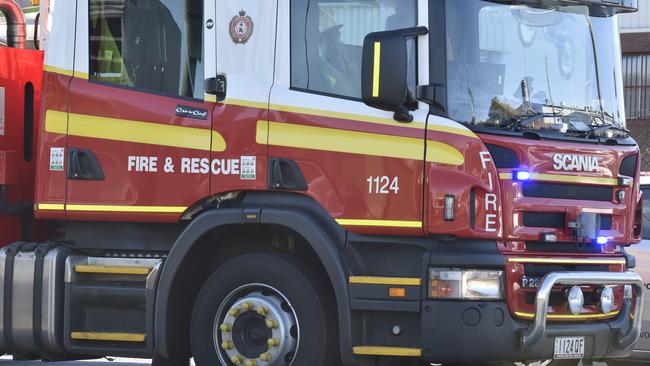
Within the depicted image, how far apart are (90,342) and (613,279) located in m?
3.49

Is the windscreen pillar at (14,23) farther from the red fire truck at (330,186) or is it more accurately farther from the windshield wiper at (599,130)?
the windshield wiper at (599,130)

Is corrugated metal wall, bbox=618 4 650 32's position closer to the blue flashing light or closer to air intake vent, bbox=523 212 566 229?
air intake vent, bbox=523 212 566 229

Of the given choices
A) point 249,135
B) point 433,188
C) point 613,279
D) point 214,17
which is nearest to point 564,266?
point 613,279

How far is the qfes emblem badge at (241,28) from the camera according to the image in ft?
25.9

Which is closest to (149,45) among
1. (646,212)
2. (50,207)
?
(50,207)

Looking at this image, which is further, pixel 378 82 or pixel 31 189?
pixel 31 189

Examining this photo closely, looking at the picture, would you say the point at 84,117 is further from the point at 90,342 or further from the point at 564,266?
the point at 564,266

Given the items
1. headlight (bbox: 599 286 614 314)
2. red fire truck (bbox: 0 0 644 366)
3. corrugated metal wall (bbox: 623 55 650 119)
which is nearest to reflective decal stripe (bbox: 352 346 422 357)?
red fire truck (bbox: 0 0 644 366)

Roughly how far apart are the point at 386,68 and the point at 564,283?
1.67 m

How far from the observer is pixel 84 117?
8.24 meters

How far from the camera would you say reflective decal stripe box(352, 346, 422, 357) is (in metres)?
7.31

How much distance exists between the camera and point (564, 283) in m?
7.34

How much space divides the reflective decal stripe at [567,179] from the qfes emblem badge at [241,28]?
190 centimetres

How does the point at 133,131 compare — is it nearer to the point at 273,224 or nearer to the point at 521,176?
the point at 273,224
